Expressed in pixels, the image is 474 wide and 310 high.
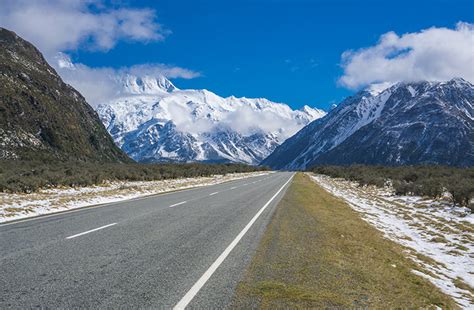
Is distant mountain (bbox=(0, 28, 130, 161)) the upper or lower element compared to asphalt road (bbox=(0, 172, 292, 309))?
upper

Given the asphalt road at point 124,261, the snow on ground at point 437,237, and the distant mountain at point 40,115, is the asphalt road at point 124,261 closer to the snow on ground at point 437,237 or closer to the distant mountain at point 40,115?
the snow on ground at point 437,237

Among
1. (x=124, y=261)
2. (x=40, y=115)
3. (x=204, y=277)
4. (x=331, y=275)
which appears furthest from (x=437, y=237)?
(x=40, y=115)

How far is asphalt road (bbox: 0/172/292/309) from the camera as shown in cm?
531

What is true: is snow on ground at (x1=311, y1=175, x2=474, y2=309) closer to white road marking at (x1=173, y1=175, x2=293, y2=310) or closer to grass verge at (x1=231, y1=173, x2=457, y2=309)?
grass verge at (x1=231, y1=173, x2=457, y2=309)

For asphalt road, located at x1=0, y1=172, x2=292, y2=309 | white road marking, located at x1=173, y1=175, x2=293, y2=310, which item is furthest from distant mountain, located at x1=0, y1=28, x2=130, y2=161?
white road marking, located at x1=173, y1=175, x2=293, y2=310

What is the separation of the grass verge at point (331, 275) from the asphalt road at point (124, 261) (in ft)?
1.45

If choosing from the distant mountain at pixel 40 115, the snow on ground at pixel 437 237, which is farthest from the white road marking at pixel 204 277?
the distant mountain at pixel 40 115

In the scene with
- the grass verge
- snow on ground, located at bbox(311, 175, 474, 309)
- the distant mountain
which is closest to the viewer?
the grass verge

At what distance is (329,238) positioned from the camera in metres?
10.4

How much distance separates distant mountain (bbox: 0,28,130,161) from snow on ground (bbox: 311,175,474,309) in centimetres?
8110

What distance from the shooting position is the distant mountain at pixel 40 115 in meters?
96.4

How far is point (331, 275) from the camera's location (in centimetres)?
681

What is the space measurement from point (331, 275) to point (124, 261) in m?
3.86

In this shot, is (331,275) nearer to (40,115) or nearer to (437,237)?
(437,237)
